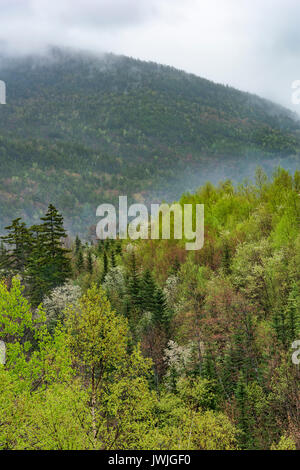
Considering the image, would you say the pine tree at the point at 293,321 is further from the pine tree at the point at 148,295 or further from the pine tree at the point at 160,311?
the pine tree at the point at 148,295

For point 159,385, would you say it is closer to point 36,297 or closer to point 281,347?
point 281,347

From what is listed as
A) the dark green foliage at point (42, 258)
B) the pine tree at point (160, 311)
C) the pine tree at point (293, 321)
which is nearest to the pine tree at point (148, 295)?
the pine tree at point (160, 311)

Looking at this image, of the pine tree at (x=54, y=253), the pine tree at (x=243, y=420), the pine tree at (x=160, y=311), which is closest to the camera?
the pine tree at (x=243, y=420)

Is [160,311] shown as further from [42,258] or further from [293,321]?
[42,258]

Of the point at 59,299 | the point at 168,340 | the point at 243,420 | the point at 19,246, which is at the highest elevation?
the point at 19,246

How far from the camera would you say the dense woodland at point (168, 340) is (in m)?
24.3

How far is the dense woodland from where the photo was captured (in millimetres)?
24297

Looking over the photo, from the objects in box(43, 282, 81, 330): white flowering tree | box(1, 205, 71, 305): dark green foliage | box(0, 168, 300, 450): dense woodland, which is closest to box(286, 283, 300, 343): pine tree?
box(0, 168, 300, 450): dense woodland

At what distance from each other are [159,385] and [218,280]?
49.4 feet

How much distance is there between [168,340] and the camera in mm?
53094

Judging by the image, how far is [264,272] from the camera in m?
52.6

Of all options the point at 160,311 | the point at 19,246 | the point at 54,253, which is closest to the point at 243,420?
the point at 160,311

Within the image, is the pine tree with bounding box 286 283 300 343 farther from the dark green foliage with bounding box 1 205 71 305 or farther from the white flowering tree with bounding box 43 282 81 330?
the dark green foliage with bounding box 1 205 71 305

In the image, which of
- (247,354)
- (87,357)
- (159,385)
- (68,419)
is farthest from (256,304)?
(68,419)
